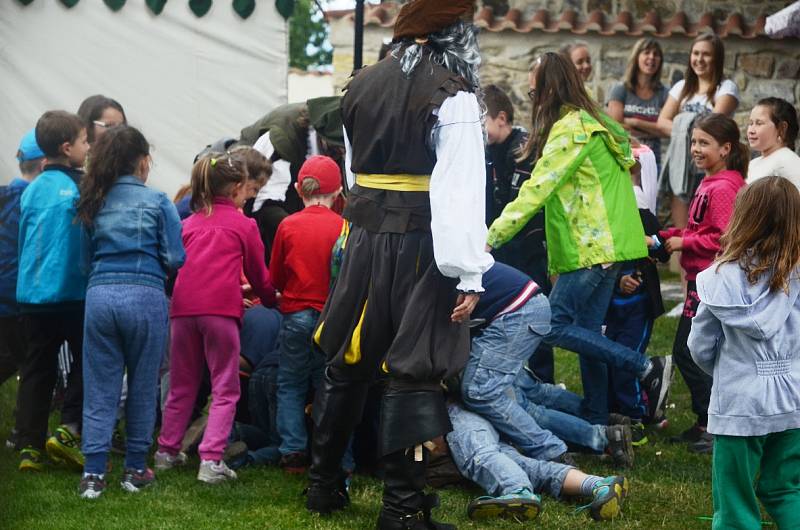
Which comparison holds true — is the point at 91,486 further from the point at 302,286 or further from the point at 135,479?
the point at 302,286

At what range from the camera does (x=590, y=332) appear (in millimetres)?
5898

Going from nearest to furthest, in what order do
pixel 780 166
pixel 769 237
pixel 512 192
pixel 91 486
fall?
pixel 769 237
pixel 91 486
pixel 780 166
pixel 512 192

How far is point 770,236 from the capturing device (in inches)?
154

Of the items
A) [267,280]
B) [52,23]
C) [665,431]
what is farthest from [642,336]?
[52,23]

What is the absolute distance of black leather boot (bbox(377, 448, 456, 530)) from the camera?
4.34 metres

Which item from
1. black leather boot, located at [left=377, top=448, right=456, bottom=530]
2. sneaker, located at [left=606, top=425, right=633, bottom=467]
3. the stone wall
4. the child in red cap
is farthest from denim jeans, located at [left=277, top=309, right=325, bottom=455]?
the stone wall

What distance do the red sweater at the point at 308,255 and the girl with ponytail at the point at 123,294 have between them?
530 millimetres

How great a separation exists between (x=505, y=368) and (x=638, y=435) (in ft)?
4.33

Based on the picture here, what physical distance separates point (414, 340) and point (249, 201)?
7.57 ft

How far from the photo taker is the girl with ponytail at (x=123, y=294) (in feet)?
16.3

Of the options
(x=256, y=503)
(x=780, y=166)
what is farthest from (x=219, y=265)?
(x=780, y=166)

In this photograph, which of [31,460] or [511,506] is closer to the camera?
[511,506]

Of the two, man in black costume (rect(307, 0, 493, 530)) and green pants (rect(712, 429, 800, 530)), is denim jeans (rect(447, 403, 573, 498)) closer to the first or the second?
man in black costume (rect(307, 0, 493, 530))

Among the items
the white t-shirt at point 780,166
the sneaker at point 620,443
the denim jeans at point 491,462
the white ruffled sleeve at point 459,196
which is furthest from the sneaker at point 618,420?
the white ruffled sleeve at point 459,196
